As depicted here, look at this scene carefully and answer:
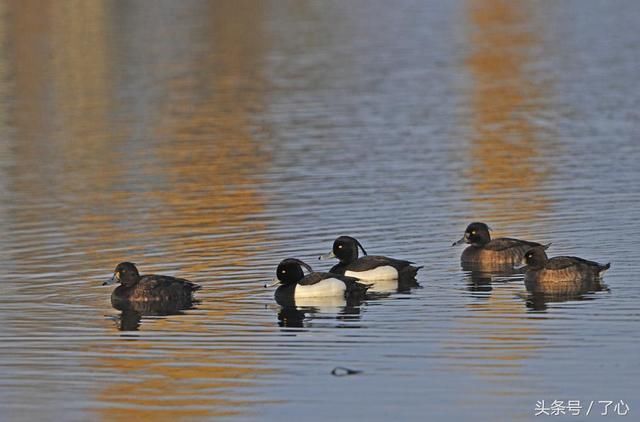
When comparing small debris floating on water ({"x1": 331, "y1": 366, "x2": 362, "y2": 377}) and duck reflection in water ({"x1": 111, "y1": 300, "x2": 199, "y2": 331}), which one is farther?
duck reflection in water ({"x1": 111, "y1": 300, "x2": 199, "y2": 331})

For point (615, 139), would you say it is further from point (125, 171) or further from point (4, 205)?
point (4, 205)

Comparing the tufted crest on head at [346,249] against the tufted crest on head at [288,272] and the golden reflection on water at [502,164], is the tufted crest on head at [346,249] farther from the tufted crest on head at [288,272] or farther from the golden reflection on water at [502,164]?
the golden reflection on water at [502,164]

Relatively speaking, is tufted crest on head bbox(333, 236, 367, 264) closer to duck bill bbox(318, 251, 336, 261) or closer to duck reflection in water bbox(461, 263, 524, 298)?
duck bill bbox(318, 251, 336, 261)

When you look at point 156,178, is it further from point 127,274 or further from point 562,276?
point 562,276

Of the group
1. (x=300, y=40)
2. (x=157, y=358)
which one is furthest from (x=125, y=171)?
(x=300, y=40)

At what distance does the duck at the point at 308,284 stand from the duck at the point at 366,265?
0.63m

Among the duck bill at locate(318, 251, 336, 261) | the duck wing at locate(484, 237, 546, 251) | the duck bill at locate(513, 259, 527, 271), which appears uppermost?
the duck wing at locate(484, 237, 546, 251)

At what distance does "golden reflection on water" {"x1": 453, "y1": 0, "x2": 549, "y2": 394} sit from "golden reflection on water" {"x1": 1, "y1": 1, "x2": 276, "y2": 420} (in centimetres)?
232

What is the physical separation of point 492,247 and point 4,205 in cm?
973

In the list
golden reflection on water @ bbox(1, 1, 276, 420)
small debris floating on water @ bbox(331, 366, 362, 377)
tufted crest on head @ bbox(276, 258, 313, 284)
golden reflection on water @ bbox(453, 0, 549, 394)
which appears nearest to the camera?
small debris floating on water @ bbox(331, 366, 362, 377)

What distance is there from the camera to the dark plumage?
63.1 ft

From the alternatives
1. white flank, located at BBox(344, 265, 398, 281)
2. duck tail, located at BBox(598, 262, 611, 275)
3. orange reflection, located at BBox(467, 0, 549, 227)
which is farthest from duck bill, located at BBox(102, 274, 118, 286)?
orange reflection, located at BBox(467, 0, 549, 227)

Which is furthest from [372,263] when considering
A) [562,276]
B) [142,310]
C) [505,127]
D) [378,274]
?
[505,127]

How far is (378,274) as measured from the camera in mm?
20078
